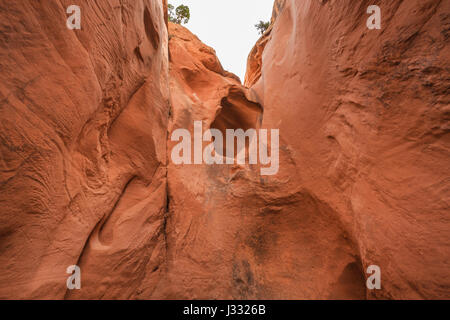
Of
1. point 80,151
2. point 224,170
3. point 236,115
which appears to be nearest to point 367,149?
point 224,170

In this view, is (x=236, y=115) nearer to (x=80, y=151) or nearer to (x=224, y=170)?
(x=224, y=170)

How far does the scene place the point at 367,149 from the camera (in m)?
1.98

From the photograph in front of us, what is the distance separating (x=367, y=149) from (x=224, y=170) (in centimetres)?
226

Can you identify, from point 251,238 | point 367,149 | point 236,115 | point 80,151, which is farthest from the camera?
point 236,115

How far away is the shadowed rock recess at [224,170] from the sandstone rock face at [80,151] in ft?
0.04

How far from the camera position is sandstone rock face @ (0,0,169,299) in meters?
1.24

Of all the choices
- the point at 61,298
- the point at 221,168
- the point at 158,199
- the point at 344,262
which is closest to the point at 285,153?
the point at 221,168

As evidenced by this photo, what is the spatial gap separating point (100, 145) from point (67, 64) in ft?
2.90

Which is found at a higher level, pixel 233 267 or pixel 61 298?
pixel 61 298

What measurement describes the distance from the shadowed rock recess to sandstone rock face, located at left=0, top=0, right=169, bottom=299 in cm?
1

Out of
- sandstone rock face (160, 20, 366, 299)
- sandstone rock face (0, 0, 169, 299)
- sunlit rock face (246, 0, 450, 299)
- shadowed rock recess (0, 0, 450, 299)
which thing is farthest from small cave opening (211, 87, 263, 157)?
sandstone rock face (0, 0, 169, 299)

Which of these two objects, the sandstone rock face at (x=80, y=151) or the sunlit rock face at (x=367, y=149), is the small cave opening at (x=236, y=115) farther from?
the sandstone rock face at (x=80, y=151)

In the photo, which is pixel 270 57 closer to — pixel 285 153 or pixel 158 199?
pixel 285 153
